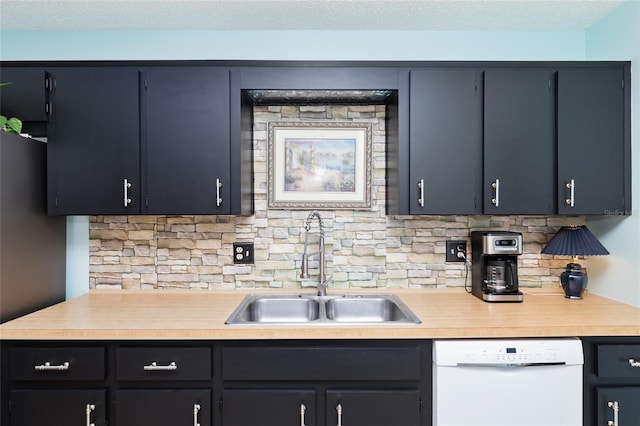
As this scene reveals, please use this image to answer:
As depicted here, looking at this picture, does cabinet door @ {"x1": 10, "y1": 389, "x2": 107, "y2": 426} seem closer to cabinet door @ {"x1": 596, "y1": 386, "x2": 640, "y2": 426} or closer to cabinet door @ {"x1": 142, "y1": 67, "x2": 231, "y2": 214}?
cabinet door @ {"x1": 142, "y1": 67, "x2": 231, "y2": 214}

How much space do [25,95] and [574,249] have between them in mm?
2972

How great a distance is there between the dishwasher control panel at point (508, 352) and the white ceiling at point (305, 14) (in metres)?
1.69

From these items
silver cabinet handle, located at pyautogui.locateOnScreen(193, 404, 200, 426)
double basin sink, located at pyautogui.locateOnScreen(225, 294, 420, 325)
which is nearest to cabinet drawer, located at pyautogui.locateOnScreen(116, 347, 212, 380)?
silver cabinet handle, located at pyautogui.locateOnScreen(193, 404, 200, 426)

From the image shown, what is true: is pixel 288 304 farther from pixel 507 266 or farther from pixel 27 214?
pixel 27 214

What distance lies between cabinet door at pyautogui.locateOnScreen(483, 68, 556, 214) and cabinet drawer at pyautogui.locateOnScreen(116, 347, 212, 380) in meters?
1.58

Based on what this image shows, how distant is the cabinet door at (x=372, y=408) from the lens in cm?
148

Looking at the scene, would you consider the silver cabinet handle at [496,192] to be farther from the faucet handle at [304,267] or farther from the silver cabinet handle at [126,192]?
the silver cabinet handle at [126,192]

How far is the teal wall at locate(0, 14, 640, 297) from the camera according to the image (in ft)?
6.97

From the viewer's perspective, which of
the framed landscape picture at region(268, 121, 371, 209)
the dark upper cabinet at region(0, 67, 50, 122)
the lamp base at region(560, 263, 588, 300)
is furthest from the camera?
the framed landscape picture at region(268, 121, 371, 209)

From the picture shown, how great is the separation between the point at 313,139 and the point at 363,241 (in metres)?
0.69

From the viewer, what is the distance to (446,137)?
1.84 m

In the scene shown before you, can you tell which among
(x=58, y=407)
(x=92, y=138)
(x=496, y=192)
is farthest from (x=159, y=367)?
(x=496, y=192)

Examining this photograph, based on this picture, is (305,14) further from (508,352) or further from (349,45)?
(508,352)

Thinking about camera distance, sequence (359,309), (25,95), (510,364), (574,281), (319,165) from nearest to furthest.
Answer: (510,364) → (25,95) → (574,281) → (359,309) → (319,165)
